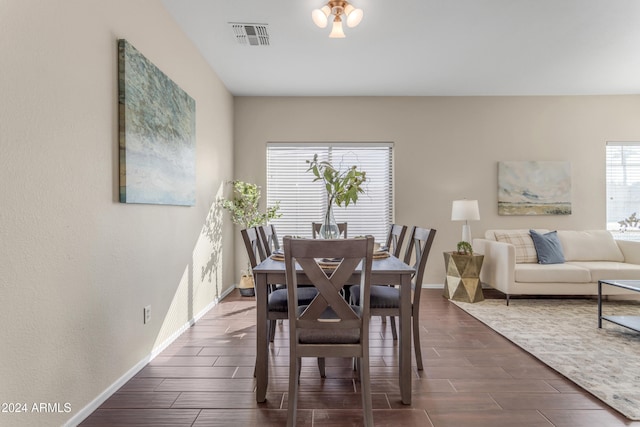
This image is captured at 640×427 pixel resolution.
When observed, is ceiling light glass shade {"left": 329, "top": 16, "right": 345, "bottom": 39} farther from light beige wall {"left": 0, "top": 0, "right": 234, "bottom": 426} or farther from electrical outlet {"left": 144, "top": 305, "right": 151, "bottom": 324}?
electrical outlet {"left": 144, "top": 305, "right": 151, "bottom": 324}

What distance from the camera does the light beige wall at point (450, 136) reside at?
15.9 feet

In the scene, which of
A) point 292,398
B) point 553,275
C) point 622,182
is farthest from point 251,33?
point 622,182

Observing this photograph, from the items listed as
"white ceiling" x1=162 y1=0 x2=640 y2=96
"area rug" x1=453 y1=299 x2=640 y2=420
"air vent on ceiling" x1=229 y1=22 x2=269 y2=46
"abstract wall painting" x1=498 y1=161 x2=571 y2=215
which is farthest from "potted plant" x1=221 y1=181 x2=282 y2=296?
"abstract wall painting" x1=498 y1=161 x2=571 y2=215

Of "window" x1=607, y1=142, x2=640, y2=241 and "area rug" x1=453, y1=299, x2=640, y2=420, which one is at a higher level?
"window" x1=607, y1=142, x2=640, y2=241

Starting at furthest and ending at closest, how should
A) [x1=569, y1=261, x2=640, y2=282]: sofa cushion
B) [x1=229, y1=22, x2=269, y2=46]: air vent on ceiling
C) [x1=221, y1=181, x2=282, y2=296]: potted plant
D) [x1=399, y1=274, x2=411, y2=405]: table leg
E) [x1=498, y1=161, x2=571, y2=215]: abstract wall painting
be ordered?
[x1=498, y1=161, x2=571, y2=215]: abstract wall painting
[x1=221, y1=181, x2=282, y2=296]: potted plant
[x1=569, y1=261, x2=640, y2=282]: sofa cushion
[x1=229, y1=22, x2=269, y2=46]: air vent on ceiling
[x1=399, y1=274, x2=411, y2=405]: table leg

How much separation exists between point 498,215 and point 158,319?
4379 mm

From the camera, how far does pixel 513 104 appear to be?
4867mm

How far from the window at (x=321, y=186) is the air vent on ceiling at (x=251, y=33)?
1748 mm

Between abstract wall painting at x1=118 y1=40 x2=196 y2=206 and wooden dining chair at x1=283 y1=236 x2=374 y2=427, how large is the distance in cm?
126

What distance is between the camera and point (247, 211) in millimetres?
4645

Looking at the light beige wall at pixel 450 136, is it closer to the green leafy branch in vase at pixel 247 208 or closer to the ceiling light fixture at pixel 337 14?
the green leafy branch in vase at pixel 247 208

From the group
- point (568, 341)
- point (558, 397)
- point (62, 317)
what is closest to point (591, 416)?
point (558, 397)

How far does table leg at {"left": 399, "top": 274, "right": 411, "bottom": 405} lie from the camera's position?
1.94m

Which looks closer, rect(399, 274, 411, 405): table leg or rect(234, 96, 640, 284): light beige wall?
rect(399, 274, 411, 405): table leg
